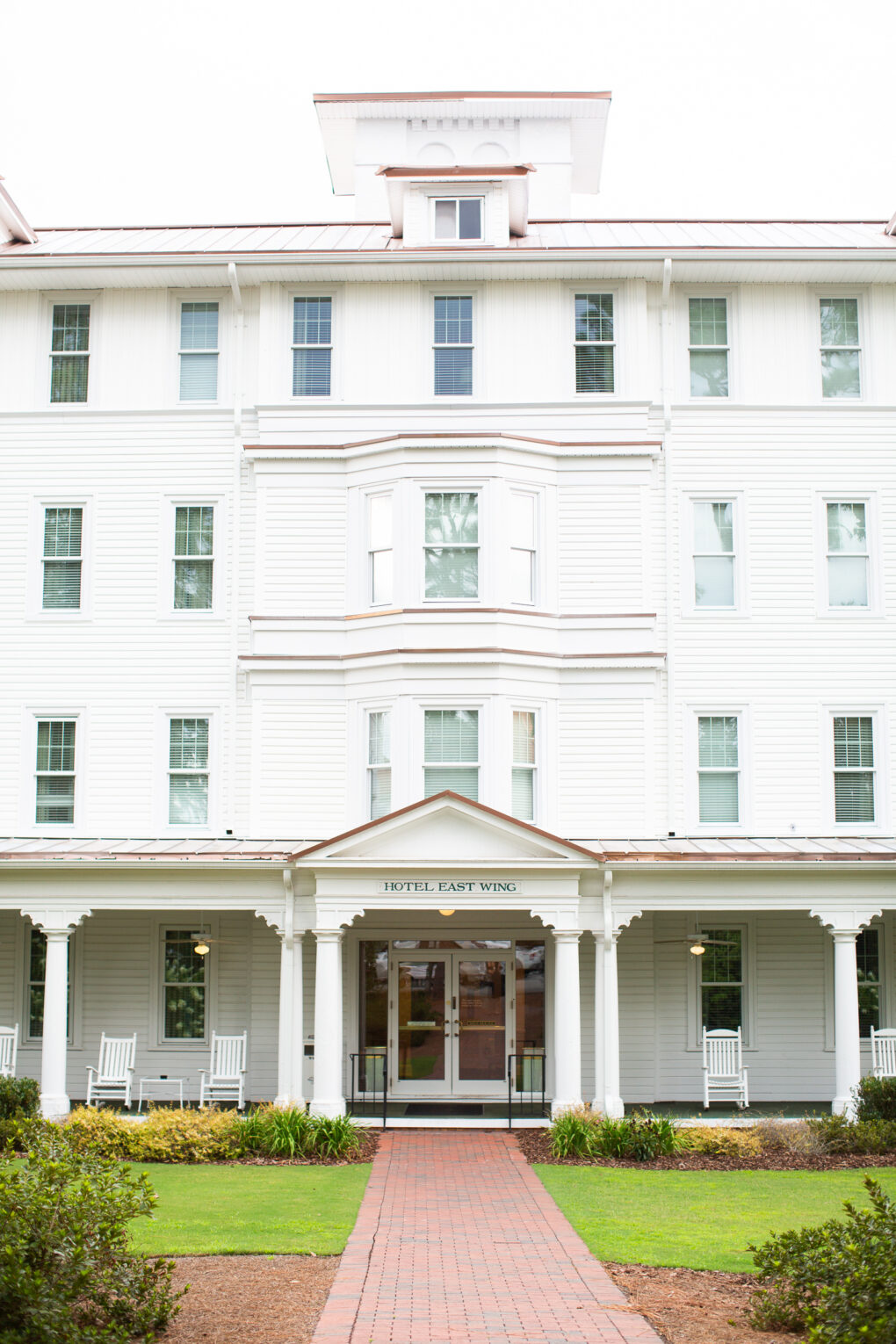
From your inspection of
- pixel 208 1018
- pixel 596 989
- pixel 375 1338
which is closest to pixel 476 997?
pixel 596 989

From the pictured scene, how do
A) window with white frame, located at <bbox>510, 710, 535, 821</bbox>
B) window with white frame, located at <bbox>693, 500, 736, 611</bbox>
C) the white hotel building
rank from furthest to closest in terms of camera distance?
window with white frame, located at <bbox>693, 500, 736, 611</bbox> → the white hotel building → window with white frame, located at <bbox>510, 710, 535, 821</bbox>

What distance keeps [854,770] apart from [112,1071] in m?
12.2

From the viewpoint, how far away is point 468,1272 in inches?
414

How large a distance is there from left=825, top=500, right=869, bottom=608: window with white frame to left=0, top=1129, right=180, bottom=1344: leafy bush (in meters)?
15.7

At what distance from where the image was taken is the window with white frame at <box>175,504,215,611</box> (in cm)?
2180

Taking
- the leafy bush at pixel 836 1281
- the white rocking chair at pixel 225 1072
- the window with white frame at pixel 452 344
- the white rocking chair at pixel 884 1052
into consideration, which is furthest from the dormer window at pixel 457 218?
the leafy bush at pixel 836 1281

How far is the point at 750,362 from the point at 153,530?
1002 centimetres

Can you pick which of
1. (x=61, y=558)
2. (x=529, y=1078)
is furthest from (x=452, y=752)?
(x=61, y=558)

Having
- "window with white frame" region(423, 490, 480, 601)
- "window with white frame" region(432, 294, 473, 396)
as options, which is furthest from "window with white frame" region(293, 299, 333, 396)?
"window with white frame" region(423, 490, 480, 601)

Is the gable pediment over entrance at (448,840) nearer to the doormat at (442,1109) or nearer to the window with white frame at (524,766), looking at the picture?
the window with white frame at (524,766)

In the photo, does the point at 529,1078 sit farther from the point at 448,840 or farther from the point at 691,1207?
the point at 691,1207

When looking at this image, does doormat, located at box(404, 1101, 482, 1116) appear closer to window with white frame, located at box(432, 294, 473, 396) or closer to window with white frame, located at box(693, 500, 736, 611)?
window with white frame, located at box(693, 500, 736, 611)

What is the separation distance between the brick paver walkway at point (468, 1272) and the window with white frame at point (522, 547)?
9.04m

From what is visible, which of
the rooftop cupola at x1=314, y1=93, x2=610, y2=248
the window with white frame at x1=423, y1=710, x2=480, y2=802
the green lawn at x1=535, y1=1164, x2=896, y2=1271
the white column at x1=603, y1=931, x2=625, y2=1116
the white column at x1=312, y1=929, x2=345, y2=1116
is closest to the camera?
the green lawn at x1=535, y1=1164, x2=896, y2=1271
